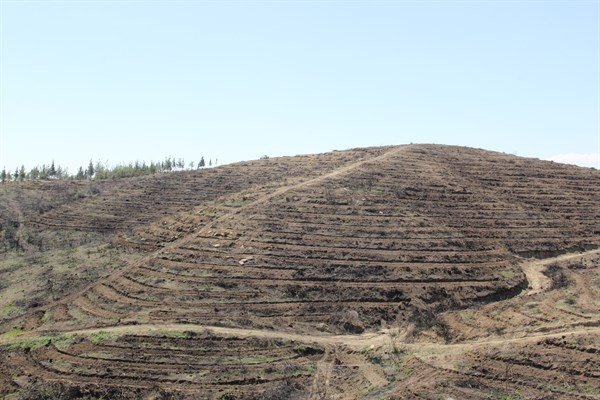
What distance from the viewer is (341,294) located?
2419cm

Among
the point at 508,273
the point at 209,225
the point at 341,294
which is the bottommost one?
the point at 341,294

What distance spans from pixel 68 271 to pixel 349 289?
1583cm

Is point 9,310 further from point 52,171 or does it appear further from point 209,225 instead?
point 52,171

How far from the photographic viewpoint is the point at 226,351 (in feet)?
66.3

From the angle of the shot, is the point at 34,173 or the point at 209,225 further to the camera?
the point at 34,173

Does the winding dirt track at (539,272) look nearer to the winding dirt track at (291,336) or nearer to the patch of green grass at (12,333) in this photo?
the winding dirt track at (291,336)

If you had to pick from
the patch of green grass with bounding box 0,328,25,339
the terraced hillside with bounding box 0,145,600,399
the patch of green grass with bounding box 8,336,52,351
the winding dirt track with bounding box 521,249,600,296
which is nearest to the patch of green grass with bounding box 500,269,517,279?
the terraced hillside with bounding box 0,145,600,399

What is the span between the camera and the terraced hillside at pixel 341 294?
18109 millimetres

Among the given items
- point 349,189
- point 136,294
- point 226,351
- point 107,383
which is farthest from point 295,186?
point 107,383

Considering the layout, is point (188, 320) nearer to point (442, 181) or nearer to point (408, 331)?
point (408, 331)

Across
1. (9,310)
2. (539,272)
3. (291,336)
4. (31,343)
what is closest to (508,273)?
(539,272)

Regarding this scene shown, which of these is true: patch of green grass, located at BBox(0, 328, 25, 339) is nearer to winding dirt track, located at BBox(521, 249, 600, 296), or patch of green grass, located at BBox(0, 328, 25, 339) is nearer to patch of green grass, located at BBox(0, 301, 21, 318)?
patch of green grass, located at BBox(0, 301, 21, 318)

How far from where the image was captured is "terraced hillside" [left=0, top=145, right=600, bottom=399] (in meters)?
18.1

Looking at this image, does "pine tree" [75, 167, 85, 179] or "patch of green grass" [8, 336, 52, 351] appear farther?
"pine tree" [75, 167, 85, 179]
